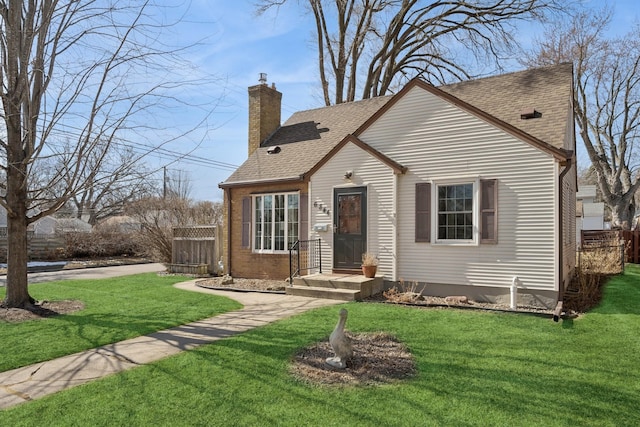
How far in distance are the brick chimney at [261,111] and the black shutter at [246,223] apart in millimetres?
2810

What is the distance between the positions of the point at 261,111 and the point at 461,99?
7.02 m

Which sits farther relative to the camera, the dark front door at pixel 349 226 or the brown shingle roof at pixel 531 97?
the dark front door at pixel 349 226

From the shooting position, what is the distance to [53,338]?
19.6ft

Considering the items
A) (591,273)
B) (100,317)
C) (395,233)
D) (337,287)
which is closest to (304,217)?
(337,287)

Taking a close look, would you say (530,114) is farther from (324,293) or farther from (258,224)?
(258,224)

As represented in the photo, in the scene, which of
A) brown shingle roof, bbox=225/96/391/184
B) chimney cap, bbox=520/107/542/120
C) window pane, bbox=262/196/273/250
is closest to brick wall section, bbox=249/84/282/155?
brown shingle roof, bbox=225/96/391/184

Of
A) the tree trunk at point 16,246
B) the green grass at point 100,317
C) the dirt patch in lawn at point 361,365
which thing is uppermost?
the tree trunk at point 16,246

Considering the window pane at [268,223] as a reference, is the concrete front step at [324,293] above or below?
below

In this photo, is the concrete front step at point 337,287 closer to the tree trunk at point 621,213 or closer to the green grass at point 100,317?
the green grass at point 100,317

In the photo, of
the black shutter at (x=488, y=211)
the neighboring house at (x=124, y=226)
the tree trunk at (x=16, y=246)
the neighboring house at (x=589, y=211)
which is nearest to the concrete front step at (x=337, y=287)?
the black shutter at (x=488, y=211)

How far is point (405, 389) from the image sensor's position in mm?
4043

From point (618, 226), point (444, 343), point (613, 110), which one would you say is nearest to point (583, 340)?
point (444, 343)

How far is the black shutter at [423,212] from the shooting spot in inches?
357

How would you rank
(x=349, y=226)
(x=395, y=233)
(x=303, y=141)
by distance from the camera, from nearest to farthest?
(x=395, y=233) < (x=349, y=226) < (x=303, y=141)
